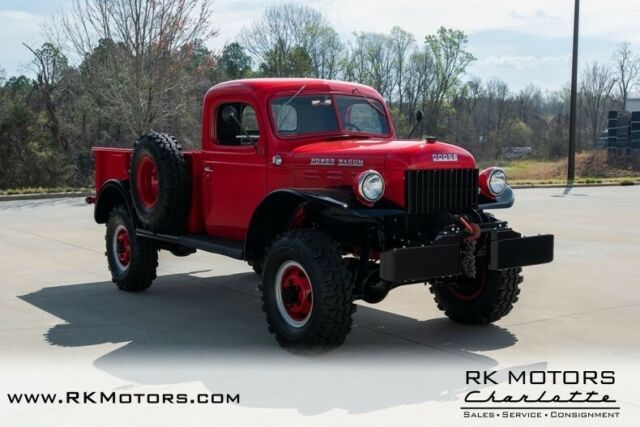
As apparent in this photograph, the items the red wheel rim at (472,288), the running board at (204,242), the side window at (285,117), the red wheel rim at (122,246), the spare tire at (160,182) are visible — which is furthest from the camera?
the red wheel rim at (122,246)

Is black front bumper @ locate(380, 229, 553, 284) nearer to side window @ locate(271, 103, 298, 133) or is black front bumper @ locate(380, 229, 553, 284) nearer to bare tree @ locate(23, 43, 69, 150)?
side window @ locate(271, 103, 298, 133)

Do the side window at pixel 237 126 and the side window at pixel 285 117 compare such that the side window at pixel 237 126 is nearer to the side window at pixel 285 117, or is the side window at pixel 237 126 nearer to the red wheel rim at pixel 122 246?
the side window at pixel 285 117

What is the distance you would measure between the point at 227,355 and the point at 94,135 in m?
34.1

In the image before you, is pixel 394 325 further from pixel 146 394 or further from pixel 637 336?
pixel 146 394

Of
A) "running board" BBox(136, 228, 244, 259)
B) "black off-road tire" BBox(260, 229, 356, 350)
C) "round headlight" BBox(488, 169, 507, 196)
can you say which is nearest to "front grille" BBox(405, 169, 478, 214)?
"round headlight" BBox(488, 169, 507, 196)

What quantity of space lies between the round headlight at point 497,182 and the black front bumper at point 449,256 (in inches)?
25.2

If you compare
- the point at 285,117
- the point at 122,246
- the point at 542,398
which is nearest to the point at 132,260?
the point at 122,246

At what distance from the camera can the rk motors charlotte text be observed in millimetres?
4277

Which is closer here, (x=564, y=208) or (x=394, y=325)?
(x=394, y=325)

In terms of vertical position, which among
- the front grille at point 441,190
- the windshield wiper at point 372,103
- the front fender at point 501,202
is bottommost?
the front fender at point 501,202

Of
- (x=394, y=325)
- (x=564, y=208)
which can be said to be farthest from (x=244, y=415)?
(x=564, y=208)

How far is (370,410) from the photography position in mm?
4316

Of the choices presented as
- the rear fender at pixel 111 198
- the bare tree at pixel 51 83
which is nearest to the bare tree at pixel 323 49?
the bare tree at pixel 51 83

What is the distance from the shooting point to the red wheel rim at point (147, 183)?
7.35 meters
